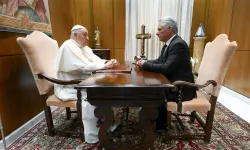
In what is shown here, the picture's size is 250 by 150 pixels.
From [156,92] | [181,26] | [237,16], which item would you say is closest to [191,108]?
[156,92]

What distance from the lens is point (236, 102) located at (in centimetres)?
298

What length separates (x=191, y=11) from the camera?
4.14 m

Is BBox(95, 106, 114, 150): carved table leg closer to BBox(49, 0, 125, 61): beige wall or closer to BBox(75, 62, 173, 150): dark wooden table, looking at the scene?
BBox(75, 62, 173, 150): dark wooden table

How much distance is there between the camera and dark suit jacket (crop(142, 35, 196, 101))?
163cm

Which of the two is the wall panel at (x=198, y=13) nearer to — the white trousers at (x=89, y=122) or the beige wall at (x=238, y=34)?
the beige wall at (x=238, y=34)

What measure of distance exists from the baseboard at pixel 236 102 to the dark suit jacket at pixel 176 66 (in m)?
1.30

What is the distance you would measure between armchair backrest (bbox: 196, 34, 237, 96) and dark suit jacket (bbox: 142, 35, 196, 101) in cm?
21

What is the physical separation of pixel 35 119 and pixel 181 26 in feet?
12.6

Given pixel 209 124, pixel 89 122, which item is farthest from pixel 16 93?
pixel 209 124

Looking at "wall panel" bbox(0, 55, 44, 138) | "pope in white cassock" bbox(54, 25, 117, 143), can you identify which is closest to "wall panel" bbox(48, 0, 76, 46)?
"wall panel" bbox(0, 55, 44, 138)

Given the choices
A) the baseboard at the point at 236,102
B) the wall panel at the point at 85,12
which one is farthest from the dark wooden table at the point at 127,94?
the wall panel at the point at 85,12

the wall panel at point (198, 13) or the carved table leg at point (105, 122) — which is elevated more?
the wall panel at point (198, 13)

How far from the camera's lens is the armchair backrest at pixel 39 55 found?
64.1 inches

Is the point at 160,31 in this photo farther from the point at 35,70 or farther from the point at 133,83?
the point at 35,70
